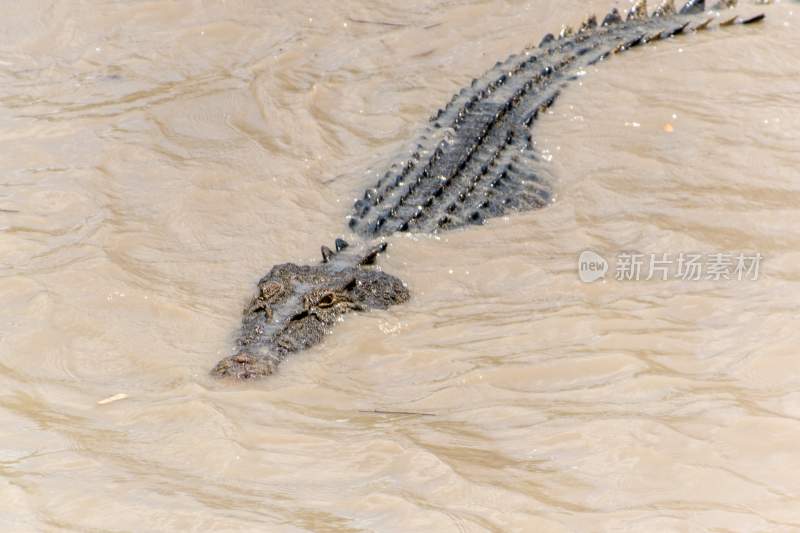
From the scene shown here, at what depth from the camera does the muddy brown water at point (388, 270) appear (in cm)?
401

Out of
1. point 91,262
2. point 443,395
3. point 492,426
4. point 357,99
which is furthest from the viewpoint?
point 357,99

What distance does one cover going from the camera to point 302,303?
19.7ft

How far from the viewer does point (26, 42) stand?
10.3m

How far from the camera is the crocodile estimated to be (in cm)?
595

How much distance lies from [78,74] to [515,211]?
464cm

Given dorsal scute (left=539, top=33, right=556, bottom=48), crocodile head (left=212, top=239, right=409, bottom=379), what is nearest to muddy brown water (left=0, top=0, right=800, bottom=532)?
crocodile head (left=212, top=239, right=409, bottom=379)

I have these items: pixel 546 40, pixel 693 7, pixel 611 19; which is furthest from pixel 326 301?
pixel 693 7

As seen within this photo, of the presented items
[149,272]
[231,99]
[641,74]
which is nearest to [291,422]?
[149,272]

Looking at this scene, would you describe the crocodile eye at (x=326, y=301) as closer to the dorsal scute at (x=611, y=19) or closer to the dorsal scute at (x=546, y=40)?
the dorsal scute at (x=546, y=40)

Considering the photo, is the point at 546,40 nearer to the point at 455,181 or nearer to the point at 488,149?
the point at 488,149

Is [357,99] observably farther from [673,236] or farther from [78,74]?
[673,236]

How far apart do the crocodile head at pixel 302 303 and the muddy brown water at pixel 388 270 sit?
135mm

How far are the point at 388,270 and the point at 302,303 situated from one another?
2.76 ft

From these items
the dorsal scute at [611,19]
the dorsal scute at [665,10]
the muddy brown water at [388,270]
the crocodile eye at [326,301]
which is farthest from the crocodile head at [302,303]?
the dorsal scute at [665,10]
